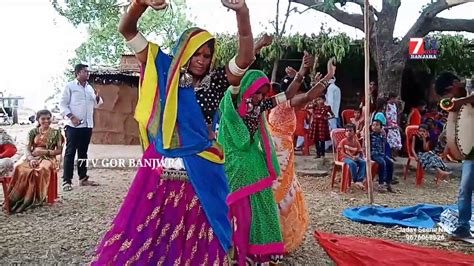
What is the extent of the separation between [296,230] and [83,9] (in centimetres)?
822

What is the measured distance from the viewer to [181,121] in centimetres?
261

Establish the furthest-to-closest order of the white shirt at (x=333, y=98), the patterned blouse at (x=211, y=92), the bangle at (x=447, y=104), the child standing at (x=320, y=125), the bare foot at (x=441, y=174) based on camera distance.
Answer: the white shirt at (x=333, y=98), the child standing at (x=320, y=125), the bare foot at (x=441, y=174), the bangle at (x=447, y=104), the patterned blouse at (x=211, y=92)

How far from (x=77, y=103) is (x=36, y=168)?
149 cm

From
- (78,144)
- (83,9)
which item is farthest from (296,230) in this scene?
(83,9)

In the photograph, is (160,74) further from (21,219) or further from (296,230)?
(21,219)

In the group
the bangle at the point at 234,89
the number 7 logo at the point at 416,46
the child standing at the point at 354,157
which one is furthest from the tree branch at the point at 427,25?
the bangle at the point at 234,89

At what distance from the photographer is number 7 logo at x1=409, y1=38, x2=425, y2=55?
10188 mm

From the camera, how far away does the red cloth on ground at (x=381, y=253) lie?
12.7 ft

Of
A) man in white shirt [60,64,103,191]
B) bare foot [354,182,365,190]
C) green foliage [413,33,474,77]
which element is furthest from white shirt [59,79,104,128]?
green foliage [413,33,474,77]

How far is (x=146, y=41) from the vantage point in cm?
256

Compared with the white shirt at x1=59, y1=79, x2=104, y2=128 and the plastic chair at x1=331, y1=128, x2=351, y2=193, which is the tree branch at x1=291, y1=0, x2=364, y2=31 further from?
the white shirt at x1=59, y1=79, x2=104, y2=128

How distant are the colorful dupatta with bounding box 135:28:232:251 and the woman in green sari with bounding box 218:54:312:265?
59 cm

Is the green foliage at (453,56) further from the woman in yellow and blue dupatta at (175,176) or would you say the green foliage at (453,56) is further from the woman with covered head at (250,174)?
the woman in yellow and blue dupatta at (175,176)

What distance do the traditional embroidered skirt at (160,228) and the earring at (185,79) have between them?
0.37m
